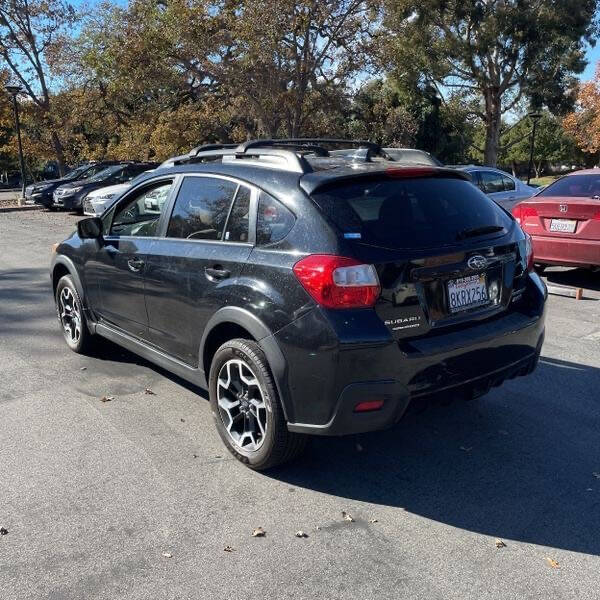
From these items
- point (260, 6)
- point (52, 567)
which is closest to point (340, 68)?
point (260, 6)

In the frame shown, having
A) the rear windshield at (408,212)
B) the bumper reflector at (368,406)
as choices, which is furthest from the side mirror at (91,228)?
the bumper reflector at (368,406)

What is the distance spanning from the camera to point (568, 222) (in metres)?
8.55

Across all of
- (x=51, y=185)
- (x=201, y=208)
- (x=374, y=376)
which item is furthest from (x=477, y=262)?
(x=51, y=185)

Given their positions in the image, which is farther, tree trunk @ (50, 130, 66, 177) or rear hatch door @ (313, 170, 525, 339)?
tree trunk @ (50, 130, 66, 177)

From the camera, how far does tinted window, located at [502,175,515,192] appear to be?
12813mm

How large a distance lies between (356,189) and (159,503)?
200 centimetres

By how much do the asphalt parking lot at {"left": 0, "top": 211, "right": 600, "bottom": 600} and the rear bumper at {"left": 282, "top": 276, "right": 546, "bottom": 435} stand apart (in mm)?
480

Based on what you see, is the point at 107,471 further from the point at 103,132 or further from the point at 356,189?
the point at 103,132

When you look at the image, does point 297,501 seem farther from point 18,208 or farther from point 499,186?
point 18,208

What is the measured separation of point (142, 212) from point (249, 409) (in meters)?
2.05

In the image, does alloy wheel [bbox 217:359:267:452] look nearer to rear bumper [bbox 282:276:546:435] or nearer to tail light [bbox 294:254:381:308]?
rear bumper [bbox 282:276:546:435]

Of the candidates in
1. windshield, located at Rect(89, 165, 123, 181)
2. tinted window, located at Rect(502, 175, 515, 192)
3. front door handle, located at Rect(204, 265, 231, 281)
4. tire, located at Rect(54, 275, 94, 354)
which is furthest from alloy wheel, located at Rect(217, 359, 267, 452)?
windshield, located at Rect(89, 165, 123, 181)

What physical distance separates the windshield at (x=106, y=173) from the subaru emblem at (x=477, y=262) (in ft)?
64.0

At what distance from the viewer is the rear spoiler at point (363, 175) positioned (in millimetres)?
3574
